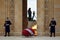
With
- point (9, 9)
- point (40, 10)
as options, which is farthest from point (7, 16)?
point (40, 10)

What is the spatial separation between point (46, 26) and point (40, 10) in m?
1.48

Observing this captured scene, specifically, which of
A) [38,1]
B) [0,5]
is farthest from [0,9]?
[38,1]

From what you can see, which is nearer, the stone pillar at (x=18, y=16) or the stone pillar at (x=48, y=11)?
the stone pillar at (x=48, y=11)

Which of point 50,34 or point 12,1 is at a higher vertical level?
point 12,1

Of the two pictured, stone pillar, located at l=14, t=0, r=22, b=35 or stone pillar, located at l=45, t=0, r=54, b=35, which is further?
stone pillar, located at l=14, t=0, r=22, b=35

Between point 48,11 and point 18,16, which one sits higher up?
point 48,11

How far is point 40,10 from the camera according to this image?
29.4 m

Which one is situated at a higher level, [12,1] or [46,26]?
[12,1]

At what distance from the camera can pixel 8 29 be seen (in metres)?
28.7

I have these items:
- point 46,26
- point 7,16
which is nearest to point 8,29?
point 7,16

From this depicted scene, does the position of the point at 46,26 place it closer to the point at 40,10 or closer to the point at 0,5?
the point at 40,10

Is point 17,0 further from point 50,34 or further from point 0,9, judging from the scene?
point 50,34

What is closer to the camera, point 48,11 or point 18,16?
point 48,11

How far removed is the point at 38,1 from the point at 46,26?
2269mm
